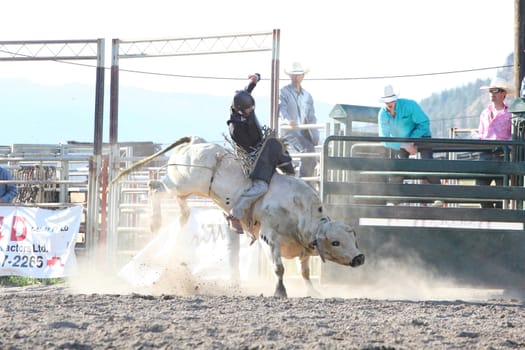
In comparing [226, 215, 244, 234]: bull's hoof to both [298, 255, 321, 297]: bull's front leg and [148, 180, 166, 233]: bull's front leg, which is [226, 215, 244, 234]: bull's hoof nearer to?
[298, 255, 321, 297]: bull's front leg

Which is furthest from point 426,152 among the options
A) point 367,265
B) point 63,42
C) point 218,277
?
point 63,42

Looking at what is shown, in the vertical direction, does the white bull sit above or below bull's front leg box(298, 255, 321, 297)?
above

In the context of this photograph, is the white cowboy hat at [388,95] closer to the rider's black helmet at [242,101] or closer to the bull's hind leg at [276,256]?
the rider's black helmet at [242,101]

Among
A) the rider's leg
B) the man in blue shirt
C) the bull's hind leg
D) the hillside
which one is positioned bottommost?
the bull's hind leg

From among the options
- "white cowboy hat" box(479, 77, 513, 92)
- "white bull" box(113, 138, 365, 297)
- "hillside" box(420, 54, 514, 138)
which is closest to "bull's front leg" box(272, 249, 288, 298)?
"white bull" box(113, 138, 365, 297)

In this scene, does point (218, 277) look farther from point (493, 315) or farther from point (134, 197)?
point (493, 315)

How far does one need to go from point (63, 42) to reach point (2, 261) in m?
3.10

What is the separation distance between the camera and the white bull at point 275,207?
8594 millimetres

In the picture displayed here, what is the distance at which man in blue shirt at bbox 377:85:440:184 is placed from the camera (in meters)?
10.2

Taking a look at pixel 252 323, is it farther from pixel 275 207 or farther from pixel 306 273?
pixel 306 273

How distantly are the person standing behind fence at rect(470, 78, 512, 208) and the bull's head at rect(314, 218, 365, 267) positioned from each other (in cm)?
227

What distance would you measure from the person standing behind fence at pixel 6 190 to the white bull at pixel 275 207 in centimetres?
408

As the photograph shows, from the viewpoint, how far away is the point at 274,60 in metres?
11.2

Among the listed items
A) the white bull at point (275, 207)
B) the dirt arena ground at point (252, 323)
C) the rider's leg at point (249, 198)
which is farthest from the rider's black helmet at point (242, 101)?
the dirt arena ground at point (252, 323)
